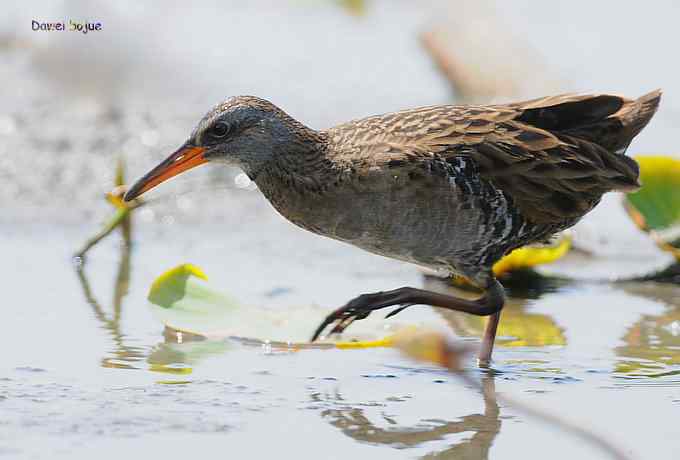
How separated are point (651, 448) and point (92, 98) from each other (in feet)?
18.4

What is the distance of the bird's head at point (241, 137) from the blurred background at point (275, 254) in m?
0.73

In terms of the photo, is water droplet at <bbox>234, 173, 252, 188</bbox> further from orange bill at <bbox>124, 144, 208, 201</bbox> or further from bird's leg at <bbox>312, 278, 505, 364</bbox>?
bird's leg at <bbox>312, 278, 505, 364</bbox>

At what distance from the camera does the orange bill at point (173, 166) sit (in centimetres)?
571

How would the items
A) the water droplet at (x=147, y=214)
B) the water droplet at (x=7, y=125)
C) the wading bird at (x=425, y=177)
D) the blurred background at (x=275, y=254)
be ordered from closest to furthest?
the blurred background at (x=275, y=254)
the wading bird at (x=425, y=177)
the water droplet at (x=147, y=214)
the water droplet at (x=7, y=125)

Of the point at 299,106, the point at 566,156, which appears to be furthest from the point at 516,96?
the point at 566,156

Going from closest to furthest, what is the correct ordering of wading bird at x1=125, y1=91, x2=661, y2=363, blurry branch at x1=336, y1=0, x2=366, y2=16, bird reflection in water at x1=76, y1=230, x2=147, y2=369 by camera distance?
bird reflection in water at x1=76, y1=230, x2=147, y2=369 → wading bird at x1=125, y1=91, x2=661, y2=363 → blurry branch at x1=336, y1=0, x2=366, y2=16

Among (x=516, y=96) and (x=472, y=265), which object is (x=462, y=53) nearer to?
(x=516, y=96)

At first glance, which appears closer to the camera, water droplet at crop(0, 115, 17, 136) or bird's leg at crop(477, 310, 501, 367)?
bird's leg at crop(477, 310, 501, 367)

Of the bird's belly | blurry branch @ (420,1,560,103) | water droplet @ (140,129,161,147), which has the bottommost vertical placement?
the bird's belly

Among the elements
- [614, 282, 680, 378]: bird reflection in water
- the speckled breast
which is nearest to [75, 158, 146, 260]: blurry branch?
the speckled breast

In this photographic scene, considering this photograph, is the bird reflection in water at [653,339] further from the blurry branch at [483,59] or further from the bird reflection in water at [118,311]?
the blurry branch at [483,59]

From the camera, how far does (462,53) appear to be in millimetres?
10117

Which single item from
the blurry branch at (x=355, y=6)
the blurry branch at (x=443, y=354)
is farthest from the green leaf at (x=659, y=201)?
the blurry branch at (x=355, y=6)

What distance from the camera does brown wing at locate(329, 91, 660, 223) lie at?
223 inches
